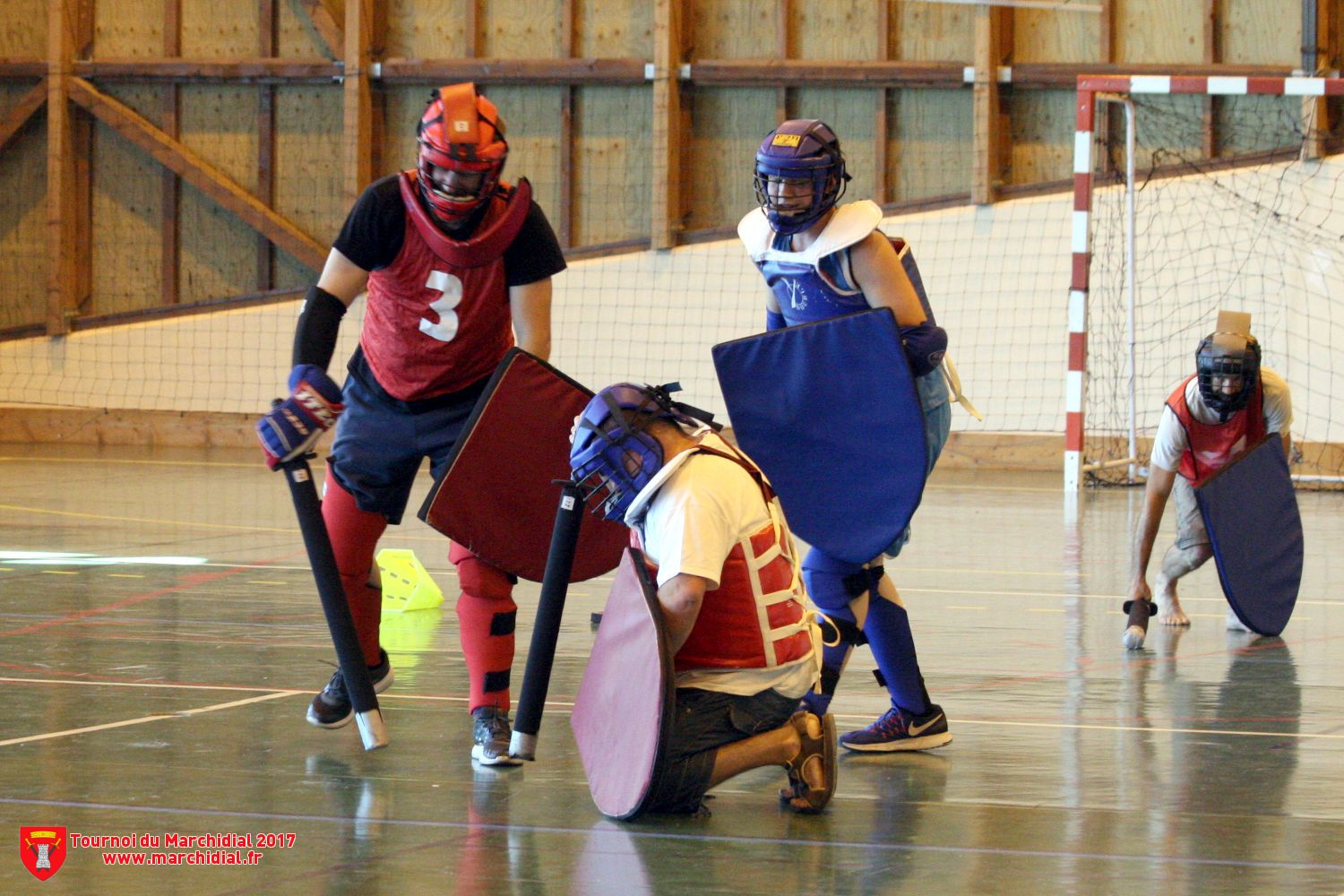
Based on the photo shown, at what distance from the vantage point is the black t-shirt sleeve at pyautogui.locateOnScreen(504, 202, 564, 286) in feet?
14.9

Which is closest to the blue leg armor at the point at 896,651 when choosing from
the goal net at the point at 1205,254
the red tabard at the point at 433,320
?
the red tabard at the point at 433,320

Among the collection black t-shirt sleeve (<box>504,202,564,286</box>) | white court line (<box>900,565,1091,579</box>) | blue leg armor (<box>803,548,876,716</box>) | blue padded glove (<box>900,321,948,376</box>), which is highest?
black t-shirt sleeve (<box>504,202,564,286</box>)

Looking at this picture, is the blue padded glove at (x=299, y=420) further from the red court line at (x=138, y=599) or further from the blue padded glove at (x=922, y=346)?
the red court line at (x=138, y=599)

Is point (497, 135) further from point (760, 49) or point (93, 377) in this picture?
point (93, 377)

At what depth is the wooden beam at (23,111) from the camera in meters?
15.8

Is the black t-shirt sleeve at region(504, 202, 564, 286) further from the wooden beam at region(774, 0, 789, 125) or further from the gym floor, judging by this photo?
the wooden beam at region(774, 0, 789, 125)

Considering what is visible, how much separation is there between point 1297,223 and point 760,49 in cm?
459

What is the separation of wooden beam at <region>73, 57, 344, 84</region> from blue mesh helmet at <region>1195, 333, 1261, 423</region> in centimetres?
1051

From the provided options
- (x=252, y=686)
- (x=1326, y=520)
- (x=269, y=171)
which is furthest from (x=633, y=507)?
(x=269, y=171)

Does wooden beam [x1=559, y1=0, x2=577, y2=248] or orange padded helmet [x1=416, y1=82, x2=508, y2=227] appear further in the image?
wooden beam [x1=559, y1=0, x2=577, y2=248]

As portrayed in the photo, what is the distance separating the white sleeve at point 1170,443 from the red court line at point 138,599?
4027 mm

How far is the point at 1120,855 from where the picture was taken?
349cm

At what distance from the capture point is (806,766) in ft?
12.5

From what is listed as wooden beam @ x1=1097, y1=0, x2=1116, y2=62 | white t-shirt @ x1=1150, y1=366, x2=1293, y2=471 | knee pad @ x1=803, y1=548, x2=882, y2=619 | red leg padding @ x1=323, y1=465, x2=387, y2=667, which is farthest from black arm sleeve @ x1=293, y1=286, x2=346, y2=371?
wooden beam @ x1=1097, y1=0, x2=1116, y2=62
